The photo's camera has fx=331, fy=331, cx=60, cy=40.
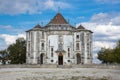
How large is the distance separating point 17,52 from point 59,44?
13012 mm

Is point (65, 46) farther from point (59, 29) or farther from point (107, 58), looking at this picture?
point (107, 58)

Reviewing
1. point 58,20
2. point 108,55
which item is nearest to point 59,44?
point 58,20

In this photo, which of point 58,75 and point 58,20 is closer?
point 58,75

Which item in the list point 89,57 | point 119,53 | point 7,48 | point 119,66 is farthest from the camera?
point 7,48

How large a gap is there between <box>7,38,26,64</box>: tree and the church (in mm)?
5454

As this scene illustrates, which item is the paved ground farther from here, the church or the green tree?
the green tree

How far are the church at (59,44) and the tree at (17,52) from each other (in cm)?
545

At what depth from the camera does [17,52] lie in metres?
96.0

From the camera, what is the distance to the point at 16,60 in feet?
318

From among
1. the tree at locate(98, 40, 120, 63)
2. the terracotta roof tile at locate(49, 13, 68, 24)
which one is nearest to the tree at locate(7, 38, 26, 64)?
the terracotta roof tile at locate(49, 13, 68, 24)

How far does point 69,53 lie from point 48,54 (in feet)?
19.3

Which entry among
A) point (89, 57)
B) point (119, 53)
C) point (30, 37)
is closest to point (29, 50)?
point (30, 37)

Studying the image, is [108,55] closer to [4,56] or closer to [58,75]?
[4,56]

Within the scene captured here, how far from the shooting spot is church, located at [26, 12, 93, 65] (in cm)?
9075
